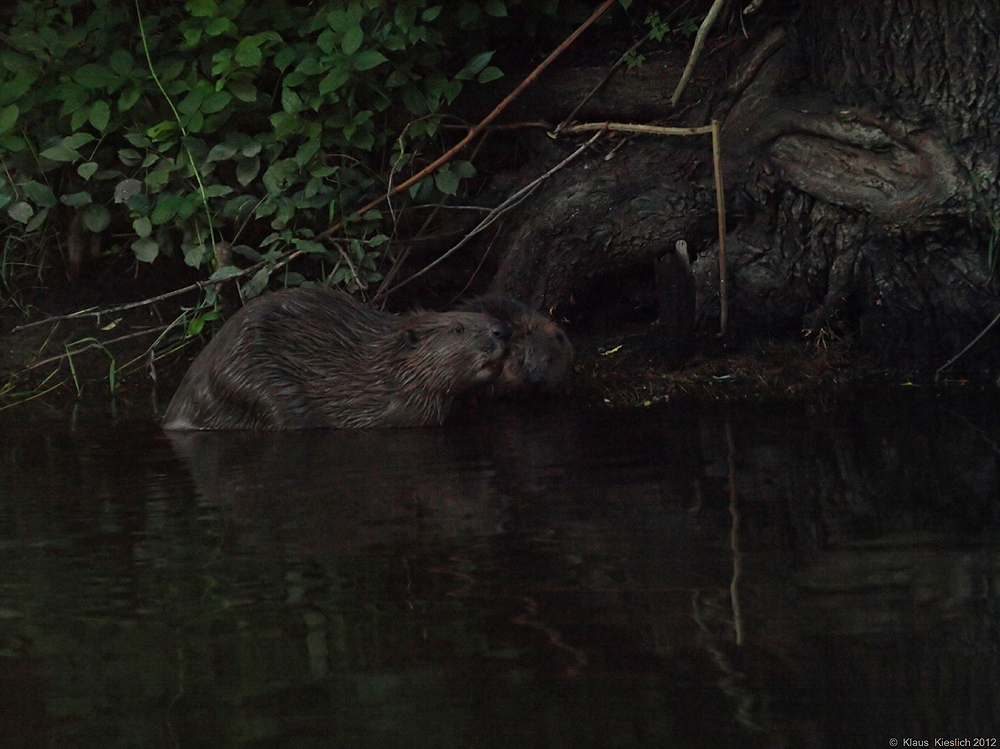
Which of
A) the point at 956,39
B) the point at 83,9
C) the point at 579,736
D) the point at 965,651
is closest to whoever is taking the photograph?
the point at 579,736

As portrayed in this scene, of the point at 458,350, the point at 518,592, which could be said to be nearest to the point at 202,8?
the point at 458,350

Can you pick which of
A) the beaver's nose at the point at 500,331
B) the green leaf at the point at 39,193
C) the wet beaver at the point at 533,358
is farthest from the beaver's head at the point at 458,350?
the green leaf at the point at 39,193

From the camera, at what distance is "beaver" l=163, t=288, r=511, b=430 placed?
5512 mm

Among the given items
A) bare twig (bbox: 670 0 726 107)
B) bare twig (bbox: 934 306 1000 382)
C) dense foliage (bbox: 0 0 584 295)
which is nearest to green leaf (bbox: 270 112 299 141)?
dense foliage (bbox: 0 0 584 295)

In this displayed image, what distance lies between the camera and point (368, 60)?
19.4ft

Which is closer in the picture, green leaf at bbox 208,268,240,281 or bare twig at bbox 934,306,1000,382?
bare twig at bbox 934,306,1000,382

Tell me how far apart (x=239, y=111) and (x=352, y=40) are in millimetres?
877

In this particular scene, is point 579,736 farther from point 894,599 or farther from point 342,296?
point 342,296

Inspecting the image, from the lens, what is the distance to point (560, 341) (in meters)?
5.83

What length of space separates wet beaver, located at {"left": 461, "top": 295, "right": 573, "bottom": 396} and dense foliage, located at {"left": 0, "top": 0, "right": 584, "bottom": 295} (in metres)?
0.86

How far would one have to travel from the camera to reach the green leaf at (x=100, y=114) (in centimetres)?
634

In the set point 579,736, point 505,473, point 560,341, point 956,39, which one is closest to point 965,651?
point 579,736

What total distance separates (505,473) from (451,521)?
2.23 ft

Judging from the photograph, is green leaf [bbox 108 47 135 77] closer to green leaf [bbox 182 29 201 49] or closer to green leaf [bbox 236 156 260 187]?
green leaf [bbox 182 29 201 49]
